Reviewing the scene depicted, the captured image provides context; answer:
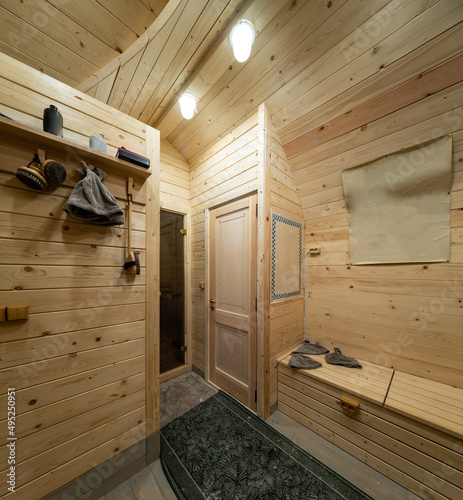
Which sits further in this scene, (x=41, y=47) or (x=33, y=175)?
(x=41, y=47)

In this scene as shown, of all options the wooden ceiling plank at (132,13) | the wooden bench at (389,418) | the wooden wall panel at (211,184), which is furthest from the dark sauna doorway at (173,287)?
the wooden ceiling plank at (132,13)

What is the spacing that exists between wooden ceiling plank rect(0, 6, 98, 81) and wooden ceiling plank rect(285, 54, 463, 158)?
6.07 ft

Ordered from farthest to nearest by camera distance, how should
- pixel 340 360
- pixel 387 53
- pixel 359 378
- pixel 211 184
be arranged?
pixel 211 184
pixel 340 360
pixel 359 378
pixel 387 53

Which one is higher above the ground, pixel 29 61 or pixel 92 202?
pixel 29 61

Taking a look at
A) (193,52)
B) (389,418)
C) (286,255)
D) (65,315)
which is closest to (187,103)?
(193,52)

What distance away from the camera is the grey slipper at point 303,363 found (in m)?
1.75

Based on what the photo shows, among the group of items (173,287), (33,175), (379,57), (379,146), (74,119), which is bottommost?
(173,287)

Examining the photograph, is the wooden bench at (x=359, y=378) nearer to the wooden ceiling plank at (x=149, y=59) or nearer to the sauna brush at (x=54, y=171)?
the sauna brush at (x=54, y=171)

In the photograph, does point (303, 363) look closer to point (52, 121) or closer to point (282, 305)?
point (282, 305)

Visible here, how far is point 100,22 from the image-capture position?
1.28 metres

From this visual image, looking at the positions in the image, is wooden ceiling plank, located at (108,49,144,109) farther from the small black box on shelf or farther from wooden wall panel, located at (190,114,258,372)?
wooden wall panel, located at (190,114,258,372)

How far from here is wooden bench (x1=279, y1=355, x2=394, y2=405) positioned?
143cm

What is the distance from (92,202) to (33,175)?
0.85 feet

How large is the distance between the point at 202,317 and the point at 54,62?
263 cm
